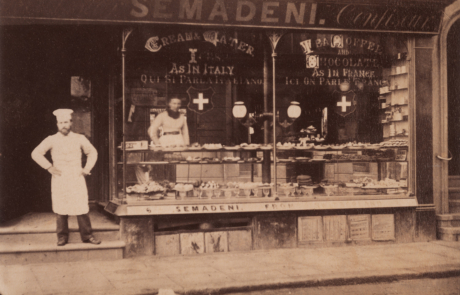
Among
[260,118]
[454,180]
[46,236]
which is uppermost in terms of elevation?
[260,118]

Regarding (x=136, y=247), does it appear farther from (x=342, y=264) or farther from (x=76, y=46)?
(x=76, y=46)

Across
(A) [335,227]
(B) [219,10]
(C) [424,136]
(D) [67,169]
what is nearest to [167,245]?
(D) [67,169]

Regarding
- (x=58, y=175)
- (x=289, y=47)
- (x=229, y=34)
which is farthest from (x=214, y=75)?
(x=58, y=175)

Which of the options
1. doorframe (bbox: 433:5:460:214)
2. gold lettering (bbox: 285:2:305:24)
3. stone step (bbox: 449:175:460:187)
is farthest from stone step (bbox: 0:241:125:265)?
stone step (bbox: 449:175:460:187)

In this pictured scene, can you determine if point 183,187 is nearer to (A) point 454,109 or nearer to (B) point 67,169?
(B) point 67,169

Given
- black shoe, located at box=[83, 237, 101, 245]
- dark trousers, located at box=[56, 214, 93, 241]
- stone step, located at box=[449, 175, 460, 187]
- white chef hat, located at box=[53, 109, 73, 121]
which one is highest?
white chef hat, located at box=[53, 109, 73, 121]

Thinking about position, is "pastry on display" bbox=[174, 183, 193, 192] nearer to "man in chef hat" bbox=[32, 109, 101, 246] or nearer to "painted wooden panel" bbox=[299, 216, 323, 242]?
"man in chef hat" bbox=[32, 109, 101, 246]

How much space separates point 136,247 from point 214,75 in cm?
338

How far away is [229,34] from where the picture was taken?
27.9 feet

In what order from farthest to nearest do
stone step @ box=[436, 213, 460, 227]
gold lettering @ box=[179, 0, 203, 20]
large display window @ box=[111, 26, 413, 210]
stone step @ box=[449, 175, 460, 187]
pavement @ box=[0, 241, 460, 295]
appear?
stone step @ box=[449, 175, 460, 187] → stone step @ box=[436, 213, 460, 227] → large display window @ box=[111, 26, 413, 210] → gold lettering @ box=[179, 0, 203, 20] → pavement @ box=[0, 241, 460, 295]

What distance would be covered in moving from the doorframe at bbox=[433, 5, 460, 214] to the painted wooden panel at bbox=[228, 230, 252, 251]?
3.70 meters

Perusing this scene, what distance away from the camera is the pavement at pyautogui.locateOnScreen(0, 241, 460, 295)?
248 inches

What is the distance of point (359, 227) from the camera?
873 centimetres

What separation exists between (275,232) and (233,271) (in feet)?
5.36
